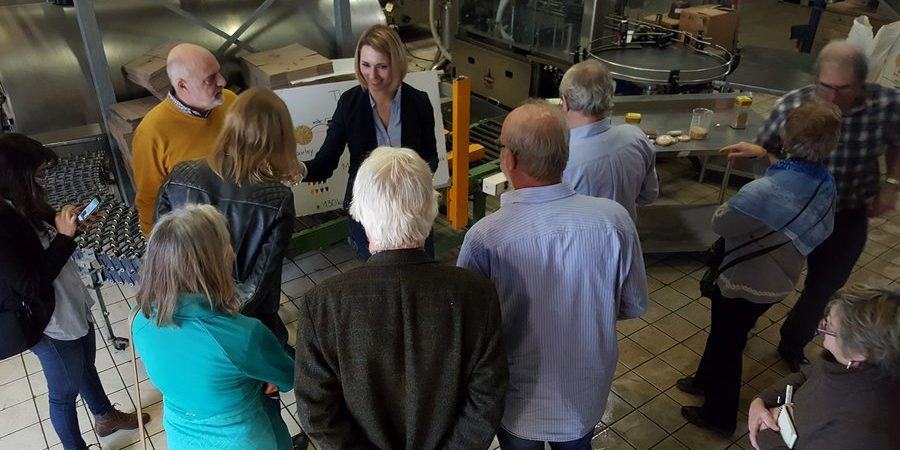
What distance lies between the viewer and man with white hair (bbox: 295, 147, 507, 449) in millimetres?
1355

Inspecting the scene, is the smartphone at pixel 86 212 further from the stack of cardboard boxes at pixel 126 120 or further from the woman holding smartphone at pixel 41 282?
the stack of cardboard boxes at pixel 126 120

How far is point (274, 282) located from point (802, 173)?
6.30 ft

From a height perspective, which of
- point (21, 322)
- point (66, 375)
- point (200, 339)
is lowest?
point (66, 375)

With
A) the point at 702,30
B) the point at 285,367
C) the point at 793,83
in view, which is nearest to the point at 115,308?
the point at 285,367

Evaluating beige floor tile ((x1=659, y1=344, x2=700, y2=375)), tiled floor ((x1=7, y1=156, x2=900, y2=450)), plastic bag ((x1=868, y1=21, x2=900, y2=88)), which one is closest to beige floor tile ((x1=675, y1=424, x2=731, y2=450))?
tiled floor ((x1=7, y1=156, x2=900, y2=450))

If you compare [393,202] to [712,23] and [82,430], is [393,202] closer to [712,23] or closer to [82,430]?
[82,430]

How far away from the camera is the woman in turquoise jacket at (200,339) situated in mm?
1547

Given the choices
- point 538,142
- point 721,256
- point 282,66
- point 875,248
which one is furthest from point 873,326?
point 875,248

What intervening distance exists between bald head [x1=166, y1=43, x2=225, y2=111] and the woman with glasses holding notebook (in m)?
2.29

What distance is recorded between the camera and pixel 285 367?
5.80ft

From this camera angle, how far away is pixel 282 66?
3.61m

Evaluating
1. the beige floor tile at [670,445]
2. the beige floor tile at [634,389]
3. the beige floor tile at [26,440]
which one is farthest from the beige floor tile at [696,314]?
the beige floor tile at [26,440]

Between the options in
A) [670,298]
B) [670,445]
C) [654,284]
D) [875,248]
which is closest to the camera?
[670,445]

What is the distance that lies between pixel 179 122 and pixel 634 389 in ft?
7.85
